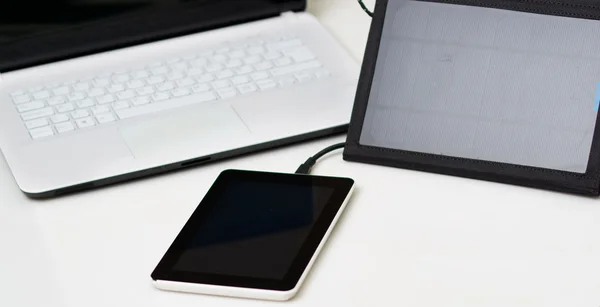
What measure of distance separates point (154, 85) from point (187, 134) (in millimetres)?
94

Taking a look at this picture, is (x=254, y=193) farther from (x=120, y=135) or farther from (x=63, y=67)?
(x=63, y=67)

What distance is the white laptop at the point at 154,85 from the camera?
79cm

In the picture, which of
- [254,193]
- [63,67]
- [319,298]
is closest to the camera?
[319,298]

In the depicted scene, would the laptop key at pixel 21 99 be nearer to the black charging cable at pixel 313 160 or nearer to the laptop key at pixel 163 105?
the laptop key at pixel 163 105

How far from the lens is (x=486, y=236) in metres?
0.69

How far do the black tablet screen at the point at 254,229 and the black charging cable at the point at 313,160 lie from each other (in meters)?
0.03

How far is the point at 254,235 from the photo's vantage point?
2.25ft

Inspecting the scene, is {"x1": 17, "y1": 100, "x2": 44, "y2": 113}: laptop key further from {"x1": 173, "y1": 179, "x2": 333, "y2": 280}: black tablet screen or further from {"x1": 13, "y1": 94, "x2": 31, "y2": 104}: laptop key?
{"x1": 173, "y1": 179, "x2": 333, "y2": 280}: black tablet screen

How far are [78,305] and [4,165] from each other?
234 mm

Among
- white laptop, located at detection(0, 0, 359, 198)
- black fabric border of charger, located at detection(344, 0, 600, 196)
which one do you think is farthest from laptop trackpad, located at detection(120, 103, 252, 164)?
black fabric border of charger, located at detection(344, 0, 600, 196)

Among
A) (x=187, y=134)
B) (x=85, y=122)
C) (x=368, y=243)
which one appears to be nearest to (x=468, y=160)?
(x=368, y=243)

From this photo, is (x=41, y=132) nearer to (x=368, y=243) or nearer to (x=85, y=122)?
(x=85, y=122)

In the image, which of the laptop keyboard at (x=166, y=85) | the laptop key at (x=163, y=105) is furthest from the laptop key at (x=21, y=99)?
the laptop key at (x=163, y=105)

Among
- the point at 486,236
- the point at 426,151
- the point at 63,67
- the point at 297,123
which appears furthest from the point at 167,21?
the point at 486,236
